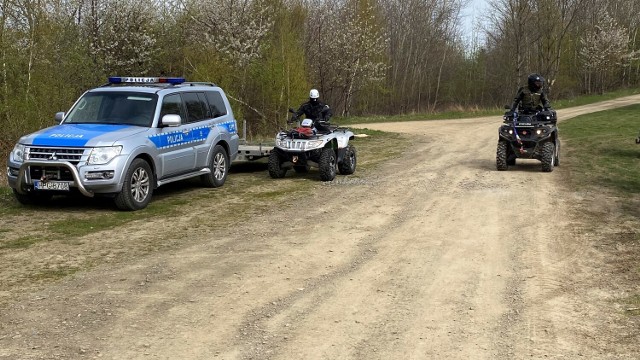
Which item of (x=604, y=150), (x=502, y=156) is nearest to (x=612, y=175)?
(x=502, y=156)

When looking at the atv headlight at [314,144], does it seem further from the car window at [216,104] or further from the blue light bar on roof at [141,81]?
the blue light bar on roof at [141,81]

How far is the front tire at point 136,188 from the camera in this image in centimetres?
981

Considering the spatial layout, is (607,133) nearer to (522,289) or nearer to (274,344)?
(522,289)

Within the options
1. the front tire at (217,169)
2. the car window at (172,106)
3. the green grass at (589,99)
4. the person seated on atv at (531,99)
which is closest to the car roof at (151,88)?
the car window at (172,106)

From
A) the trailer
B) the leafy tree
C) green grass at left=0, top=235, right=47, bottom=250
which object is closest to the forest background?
the leafy tree

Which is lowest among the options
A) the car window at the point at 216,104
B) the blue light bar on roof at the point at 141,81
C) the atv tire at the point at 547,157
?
the atv tire at the point at 547,157

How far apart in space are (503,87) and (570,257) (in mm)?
54640

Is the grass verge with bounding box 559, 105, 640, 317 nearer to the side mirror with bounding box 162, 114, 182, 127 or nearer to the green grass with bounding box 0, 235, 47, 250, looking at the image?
the side mirror with bounding box 162, 114, 182, 127

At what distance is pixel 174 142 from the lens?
1108 cm

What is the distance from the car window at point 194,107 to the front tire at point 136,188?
174 cm

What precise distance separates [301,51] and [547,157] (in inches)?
480

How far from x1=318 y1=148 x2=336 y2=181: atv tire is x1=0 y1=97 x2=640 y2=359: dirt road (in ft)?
9.13

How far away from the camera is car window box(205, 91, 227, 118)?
1253 centimetres

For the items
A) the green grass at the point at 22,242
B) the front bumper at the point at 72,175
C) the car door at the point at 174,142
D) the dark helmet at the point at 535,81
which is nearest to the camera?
the green grass at the point at 22,242
